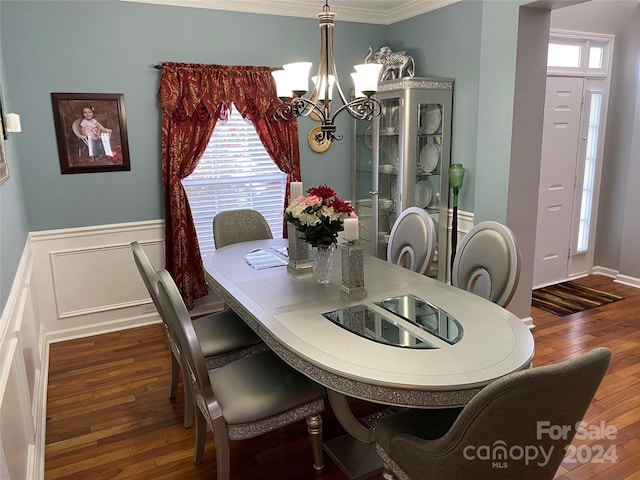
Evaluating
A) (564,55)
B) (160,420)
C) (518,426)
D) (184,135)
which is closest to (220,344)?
(160,420)

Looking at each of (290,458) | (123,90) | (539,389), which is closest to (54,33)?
(123,90)

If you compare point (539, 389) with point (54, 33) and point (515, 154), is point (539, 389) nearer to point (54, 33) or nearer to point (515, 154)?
point (515, 154)

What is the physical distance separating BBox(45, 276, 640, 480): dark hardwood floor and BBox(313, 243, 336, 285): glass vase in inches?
31.3

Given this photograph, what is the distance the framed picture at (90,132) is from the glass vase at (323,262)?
2071 millimetres

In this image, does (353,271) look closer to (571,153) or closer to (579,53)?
(571,153)

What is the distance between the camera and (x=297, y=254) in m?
2.70

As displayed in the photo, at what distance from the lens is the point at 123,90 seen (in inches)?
143

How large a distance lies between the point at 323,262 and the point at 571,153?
3.25m

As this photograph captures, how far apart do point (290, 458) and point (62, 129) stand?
2.79 m

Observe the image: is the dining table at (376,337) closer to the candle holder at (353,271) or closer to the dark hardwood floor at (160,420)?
the candle holder at (353,271)

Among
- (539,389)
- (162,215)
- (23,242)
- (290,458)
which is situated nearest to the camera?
(539,389)

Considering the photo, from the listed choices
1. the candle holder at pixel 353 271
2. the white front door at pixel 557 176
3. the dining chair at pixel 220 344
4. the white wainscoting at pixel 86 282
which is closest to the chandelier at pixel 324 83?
the candle holder at pixel 353 271

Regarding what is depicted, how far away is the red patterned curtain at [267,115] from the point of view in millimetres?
3975

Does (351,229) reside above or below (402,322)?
above
